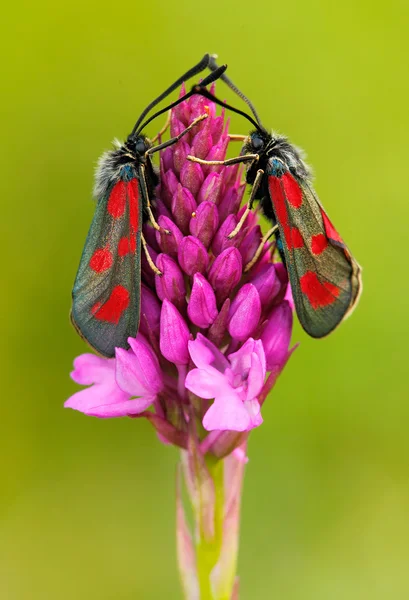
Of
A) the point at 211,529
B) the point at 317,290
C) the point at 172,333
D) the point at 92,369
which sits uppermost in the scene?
the point at 317,290

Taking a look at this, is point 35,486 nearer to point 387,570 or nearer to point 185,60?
point 387,570

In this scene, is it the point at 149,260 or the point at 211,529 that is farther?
the point at 211,529

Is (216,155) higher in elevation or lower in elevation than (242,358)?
higher

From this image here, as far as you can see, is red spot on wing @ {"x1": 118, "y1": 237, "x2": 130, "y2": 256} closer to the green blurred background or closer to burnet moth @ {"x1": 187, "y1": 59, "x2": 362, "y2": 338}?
burnet moth @ {"x1": 187, "y1": 59, "x2": 362, "y2": 338}

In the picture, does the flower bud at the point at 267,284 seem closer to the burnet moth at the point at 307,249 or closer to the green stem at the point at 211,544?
the burnet moth at the point at 307,249

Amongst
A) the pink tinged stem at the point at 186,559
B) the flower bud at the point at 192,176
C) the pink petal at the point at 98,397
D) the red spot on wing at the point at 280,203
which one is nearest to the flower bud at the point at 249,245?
the red spot on wing at the point at 280,203

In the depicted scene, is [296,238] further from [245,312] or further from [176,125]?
[176,125]

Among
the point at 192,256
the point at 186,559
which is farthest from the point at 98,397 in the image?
the point at 186,559
